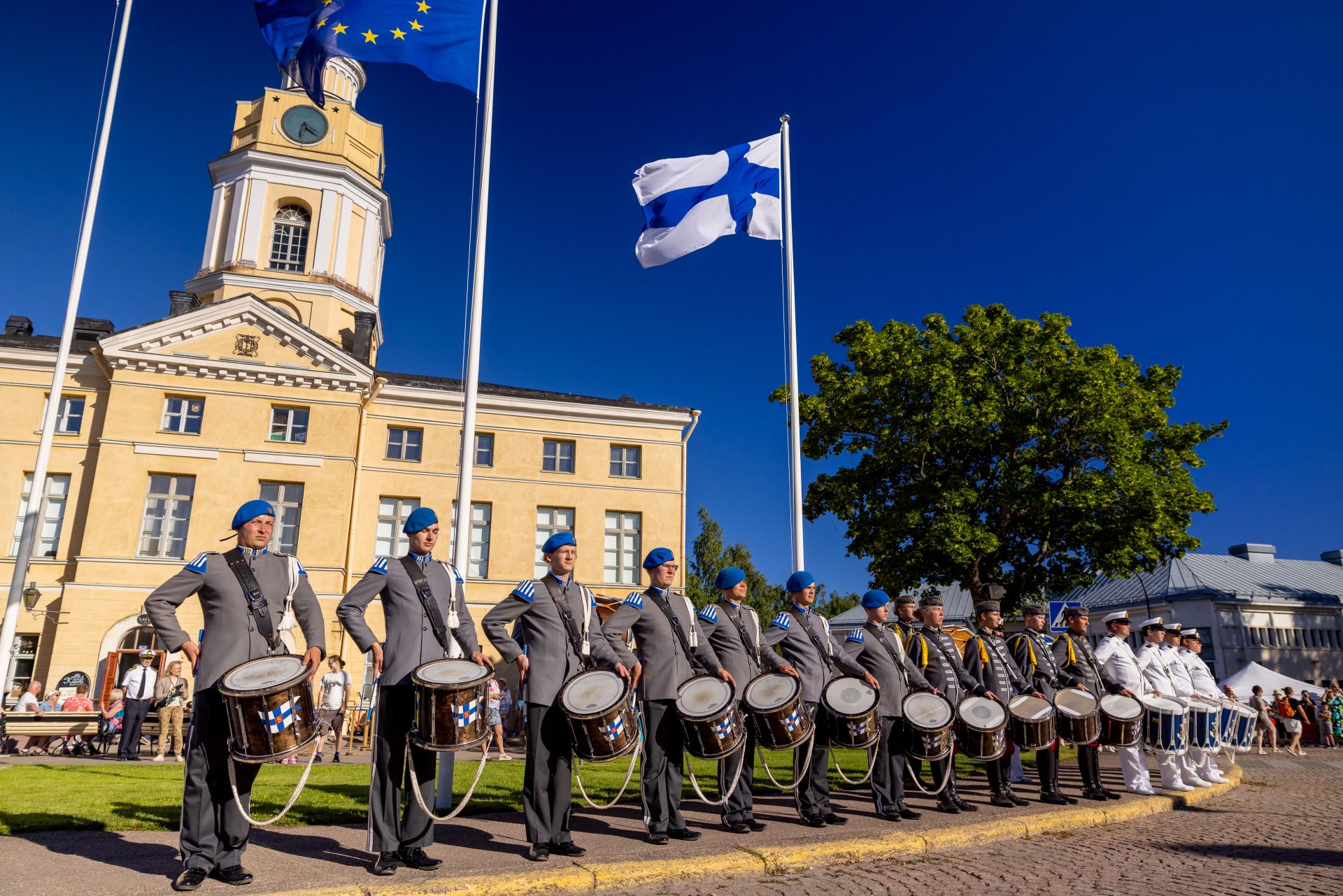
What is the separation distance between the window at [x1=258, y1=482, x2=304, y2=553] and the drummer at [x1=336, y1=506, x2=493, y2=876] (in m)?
25.6

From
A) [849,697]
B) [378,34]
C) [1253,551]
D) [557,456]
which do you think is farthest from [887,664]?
[1253,551]

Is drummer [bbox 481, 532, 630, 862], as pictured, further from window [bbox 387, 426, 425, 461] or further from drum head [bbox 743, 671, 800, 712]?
window [bbox 387, 426, 425, 461]

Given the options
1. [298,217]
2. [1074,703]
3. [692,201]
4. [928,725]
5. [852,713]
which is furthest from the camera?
[298,217]

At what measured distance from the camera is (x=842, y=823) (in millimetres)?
7859

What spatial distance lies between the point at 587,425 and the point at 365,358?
9.30 metres

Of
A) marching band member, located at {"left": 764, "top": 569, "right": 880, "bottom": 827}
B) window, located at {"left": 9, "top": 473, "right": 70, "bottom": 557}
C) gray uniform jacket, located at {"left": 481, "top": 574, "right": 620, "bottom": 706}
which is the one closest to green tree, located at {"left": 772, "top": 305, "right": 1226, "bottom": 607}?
marching band member, located at {"left": 764, "top": 569, "right": 880, "bottom": 827}

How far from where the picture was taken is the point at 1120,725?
32.1 feet

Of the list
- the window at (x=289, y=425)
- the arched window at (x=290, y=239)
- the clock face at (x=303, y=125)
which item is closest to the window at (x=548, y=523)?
the window at (x=289, y=425)

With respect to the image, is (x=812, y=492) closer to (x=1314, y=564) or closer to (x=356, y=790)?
(x=356, y=790)

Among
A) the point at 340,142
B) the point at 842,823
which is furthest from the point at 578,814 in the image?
the point at 340,142

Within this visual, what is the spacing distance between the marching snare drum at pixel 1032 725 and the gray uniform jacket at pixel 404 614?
6.03 m

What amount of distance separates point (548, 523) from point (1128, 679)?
25446mm

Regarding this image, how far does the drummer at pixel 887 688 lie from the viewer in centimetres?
837

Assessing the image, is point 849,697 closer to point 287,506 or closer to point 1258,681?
point 287,506
